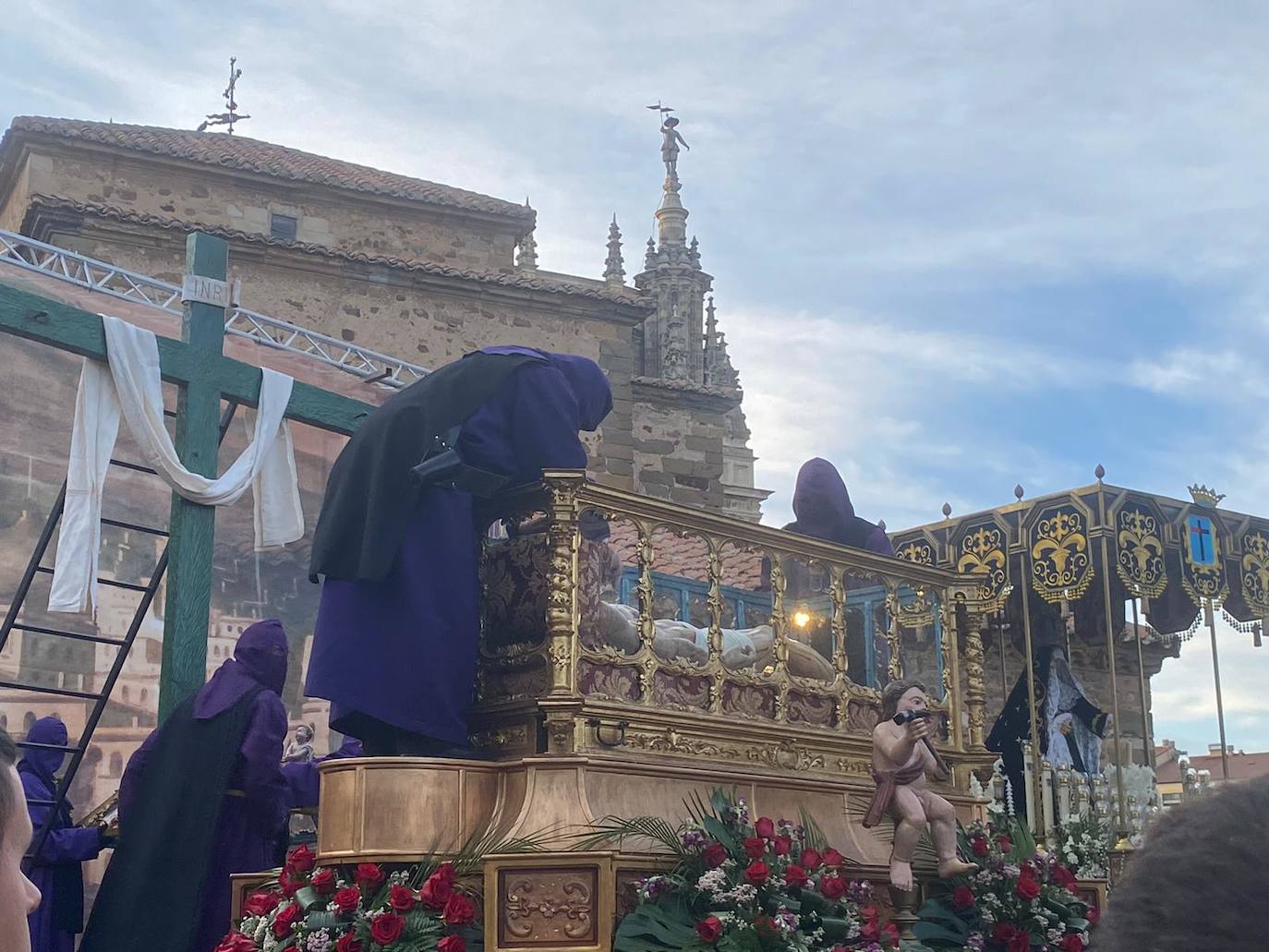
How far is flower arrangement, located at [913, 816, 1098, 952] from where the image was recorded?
668 centimetres

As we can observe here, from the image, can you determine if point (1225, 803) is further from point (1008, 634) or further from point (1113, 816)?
point (1008, 634)

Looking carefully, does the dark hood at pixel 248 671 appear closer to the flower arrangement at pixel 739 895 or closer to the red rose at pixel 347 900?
the red rose at pixel 347 900

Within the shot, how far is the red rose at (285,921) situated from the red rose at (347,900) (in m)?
0.23

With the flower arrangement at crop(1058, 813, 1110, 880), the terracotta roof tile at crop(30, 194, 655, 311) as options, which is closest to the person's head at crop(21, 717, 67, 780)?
the flower arrangement at crop(1058, 813, 1110, 880)

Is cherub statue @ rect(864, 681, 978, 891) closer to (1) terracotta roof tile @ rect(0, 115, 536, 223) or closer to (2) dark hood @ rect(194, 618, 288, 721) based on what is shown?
(2) dark hood @ rect(194, 618, 288, 721)

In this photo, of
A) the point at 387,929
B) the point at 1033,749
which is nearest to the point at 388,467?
the point at 387,929

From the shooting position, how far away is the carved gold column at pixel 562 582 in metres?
6.23

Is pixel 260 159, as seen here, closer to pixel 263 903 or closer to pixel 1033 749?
pixel 1033 749

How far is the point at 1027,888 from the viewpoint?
6723mm

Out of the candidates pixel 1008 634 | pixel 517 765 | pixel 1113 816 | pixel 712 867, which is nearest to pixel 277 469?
pixel 517 765

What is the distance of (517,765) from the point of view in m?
6.13

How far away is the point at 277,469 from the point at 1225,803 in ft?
27.4

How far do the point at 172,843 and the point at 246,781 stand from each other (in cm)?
48

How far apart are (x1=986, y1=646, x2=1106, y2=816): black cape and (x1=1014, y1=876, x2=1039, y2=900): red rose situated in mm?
6894
